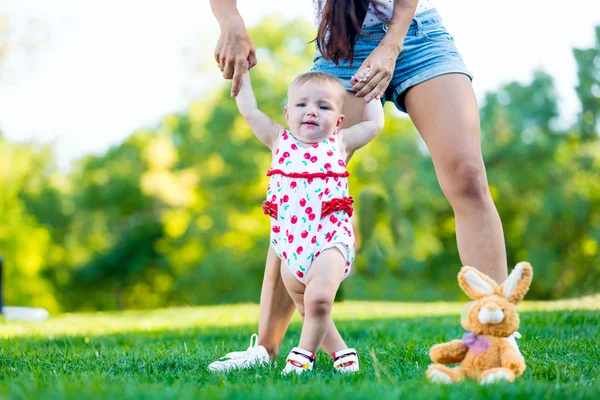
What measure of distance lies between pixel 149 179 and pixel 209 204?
2557mm

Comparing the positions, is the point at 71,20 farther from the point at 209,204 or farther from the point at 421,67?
the point at 421,67

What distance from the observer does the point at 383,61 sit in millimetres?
2732

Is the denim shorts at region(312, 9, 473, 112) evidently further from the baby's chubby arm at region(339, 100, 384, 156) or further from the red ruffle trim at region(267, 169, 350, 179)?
the red ruffle trim at region(267, 169, 350, 179)

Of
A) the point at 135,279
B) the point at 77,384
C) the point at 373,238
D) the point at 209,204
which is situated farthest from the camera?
the point at 135,279

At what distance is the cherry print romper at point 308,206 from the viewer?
2635mm

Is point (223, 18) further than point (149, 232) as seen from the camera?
No

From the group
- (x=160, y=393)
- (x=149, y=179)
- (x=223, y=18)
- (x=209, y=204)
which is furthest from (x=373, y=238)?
(x=160, y=393)

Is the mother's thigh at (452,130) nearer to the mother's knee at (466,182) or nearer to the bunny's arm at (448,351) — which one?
the mother's knee at (466,182)

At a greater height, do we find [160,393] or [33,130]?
[33,130]

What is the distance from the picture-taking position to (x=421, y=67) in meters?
2.93

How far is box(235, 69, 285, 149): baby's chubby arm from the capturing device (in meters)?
2.87

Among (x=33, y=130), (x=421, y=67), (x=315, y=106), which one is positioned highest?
(x=33, y=130)

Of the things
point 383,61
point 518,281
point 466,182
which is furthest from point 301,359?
point 383,61

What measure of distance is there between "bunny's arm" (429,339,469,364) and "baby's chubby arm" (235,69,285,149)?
3.80 feet
